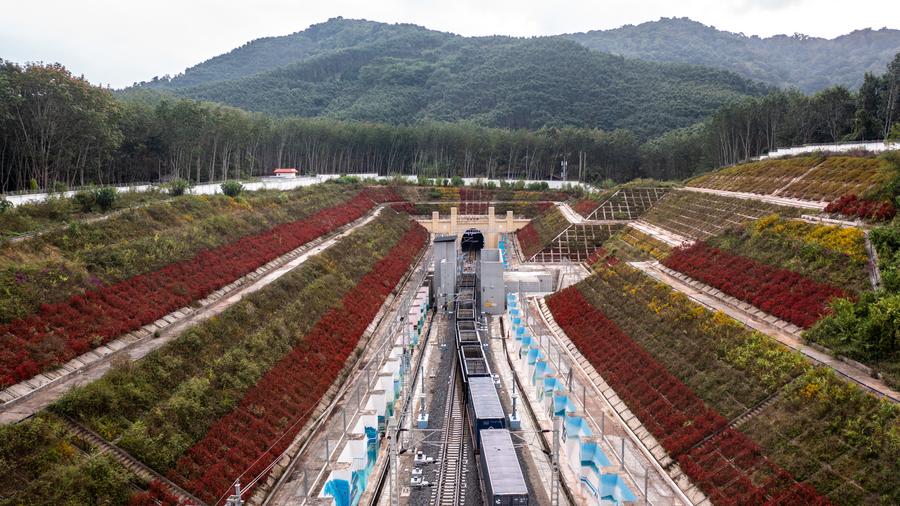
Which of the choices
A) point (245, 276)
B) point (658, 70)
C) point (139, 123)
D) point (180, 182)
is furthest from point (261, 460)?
point (658, 70)

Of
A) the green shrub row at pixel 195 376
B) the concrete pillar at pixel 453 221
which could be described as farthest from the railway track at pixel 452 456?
the concrete pillar at pixel 453 221

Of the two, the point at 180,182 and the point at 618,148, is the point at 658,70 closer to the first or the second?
the point at 618,148

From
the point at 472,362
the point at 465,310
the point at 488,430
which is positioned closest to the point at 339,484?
the point at 488,430

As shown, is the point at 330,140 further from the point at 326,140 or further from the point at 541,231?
the point at 541,231

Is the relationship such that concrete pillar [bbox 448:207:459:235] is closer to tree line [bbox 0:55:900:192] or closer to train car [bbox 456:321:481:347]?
tree line [bbox 0:55:900:192]

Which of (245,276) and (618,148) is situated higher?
(618,148)

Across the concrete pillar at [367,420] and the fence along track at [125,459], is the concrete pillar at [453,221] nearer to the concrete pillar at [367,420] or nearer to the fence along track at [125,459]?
the concrete pillar at [367,420]
